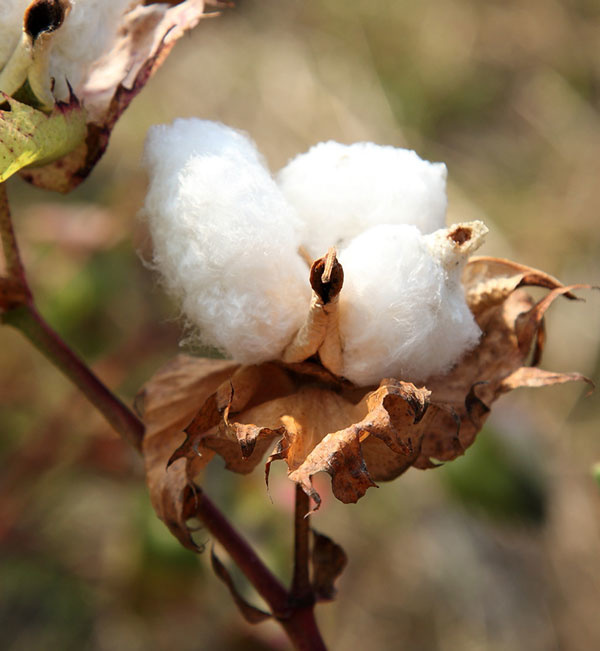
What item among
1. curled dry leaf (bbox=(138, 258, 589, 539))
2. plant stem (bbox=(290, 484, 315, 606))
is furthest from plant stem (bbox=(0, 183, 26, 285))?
plant stem (bbox=(290, 484, 315, 606))

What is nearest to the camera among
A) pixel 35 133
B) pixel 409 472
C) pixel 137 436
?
pixel 35 133

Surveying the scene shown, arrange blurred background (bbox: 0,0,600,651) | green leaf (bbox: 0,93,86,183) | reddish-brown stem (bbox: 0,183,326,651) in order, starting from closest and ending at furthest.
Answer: green leaf (bbox: 0,93,86,183), reddish-brown stem (bbox: 0,183,326,651), blurred background (bbox: 0,0,600,651)

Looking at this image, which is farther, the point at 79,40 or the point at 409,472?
the point at 409,472

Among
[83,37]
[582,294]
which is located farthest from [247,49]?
[83,37]

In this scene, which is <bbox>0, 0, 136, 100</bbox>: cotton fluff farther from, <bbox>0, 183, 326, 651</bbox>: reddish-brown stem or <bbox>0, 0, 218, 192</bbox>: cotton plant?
<bbox>0, 183, 326, 651</bbox>: reddish-brown stem

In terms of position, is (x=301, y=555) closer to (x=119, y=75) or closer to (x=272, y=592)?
(x=272, y=592)

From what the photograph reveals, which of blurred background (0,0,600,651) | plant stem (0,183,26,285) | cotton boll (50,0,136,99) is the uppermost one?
cotton boll (50,0,136,99)

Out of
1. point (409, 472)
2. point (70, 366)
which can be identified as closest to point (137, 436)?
point (70, 366)
